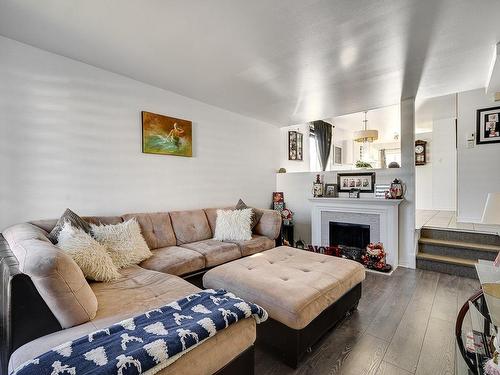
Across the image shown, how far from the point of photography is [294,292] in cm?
159

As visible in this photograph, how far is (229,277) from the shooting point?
1894 millimetres

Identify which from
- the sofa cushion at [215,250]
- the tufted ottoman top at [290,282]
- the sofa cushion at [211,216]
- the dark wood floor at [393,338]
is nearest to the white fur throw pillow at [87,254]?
the tufted ottoman top at [290,282]

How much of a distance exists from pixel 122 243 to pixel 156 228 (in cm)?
62

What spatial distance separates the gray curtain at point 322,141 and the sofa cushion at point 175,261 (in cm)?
396

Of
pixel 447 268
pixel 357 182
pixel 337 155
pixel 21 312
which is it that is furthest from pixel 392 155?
pixel 21 312

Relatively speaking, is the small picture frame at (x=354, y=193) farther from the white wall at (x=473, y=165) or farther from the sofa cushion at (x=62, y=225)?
the sofa cushion at (x=62, y=225)

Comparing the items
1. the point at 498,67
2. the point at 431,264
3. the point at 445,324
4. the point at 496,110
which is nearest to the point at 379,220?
the point at 431,264

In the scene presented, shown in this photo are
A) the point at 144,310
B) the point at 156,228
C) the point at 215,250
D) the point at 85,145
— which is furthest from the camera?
the point at 156,228

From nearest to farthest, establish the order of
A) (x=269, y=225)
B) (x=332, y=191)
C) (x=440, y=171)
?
(x=269, y=225), (x=332, y=191), (x=440, y=171)

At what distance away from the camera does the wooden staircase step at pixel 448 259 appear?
3.02 metres

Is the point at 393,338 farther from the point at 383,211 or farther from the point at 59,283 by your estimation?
the point at 59,283

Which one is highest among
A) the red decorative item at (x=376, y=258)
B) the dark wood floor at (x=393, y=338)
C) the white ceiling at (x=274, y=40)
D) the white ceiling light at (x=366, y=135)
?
the white ceiling at (x=274, y=40)

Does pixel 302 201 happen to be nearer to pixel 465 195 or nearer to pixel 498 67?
pixel 465 195

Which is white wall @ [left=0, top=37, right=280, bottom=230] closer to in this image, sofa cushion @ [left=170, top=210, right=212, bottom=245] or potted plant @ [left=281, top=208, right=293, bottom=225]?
sofa cushion @ [left=170, top=210, right=212, bottom=245]
